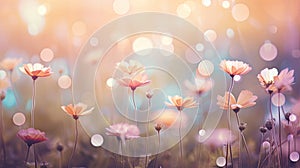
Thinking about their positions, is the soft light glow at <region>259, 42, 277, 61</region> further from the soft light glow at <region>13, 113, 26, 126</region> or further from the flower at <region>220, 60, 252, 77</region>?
the soft light glow at <region>13, 113, 26, 126</region>

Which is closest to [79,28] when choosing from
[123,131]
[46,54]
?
[46,54]

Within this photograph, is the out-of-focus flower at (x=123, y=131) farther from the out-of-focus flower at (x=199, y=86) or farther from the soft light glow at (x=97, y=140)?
the out-of-focus flower at (x=199, y=86)

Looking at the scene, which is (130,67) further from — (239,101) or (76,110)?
(239,101)

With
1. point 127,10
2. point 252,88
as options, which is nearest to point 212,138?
point 252,88

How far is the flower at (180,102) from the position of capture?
140 cm

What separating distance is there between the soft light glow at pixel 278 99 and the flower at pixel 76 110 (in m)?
0.60

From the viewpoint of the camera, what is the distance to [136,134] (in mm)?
1390

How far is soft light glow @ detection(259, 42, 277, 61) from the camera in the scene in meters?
1.44

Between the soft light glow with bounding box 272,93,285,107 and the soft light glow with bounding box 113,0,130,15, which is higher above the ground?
the soft light glow with bounding box 113,0,130,15

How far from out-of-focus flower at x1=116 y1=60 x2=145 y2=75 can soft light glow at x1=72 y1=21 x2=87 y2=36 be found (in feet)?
0.51

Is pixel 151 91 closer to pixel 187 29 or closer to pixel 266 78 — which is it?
pixel 187 29

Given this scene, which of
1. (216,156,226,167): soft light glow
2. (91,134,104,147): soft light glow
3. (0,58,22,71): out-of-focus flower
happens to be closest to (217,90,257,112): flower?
(216,156,226,167): soft light glow

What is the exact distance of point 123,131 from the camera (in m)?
1.38

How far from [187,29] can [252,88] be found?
0.29 m
